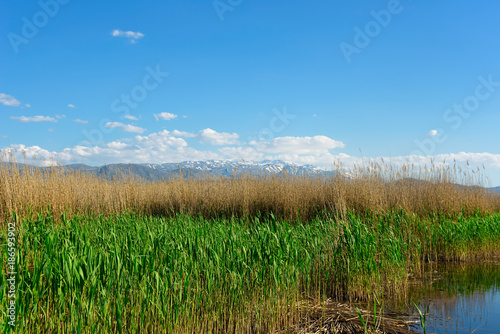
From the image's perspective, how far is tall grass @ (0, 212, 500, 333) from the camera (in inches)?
128

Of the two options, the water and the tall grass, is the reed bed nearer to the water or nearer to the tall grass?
the tall grass

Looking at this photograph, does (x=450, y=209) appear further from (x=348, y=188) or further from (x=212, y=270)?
(x=212, y=270)

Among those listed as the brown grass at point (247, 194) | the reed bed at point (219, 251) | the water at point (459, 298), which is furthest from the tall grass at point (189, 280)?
the brown grass at point (247, 194)

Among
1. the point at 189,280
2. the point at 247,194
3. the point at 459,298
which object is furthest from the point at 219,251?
the point at 247,194

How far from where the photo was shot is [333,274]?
5.68 m

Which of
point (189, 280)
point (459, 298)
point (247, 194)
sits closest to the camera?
point (189, 280)

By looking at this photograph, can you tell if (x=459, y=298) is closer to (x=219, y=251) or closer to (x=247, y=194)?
(x=219, y=251)

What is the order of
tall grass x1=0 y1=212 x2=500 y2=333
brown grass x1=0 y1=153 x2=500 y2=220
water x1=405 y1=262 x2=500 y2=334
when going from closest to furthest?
tall grass x1=0 y1=212 x2=500 y2=333
water x1=405 y1=262 x2=500 y2=334
brown grass x1=0 y1=153 x2=500 y2=220

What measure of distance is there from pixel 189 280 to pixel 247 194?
7.45 meters

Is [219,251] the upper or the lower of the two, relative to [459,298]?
upper

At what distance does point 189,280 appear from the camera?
395cm

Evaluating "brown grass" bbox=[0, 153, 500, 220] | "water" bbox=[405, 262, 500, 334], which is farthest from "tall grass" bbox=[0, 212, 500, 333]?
"brown grass" bbox=[0, 153, 500, 220]

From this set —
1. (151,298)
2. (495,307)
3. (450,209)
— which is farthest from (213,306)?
(450,209)

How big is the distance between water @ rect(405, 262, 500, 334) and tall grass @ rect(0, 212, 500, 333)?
23.9 inches
